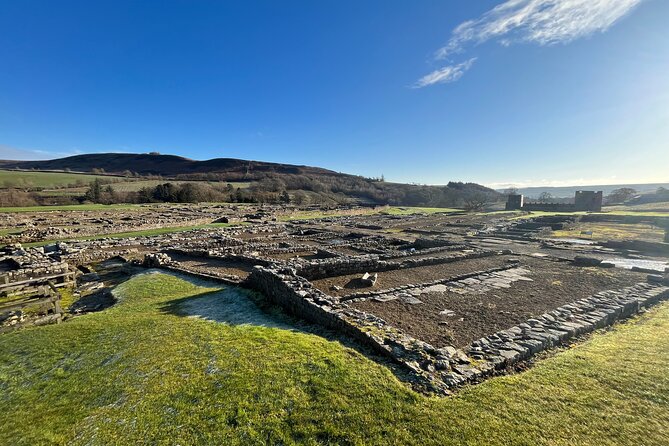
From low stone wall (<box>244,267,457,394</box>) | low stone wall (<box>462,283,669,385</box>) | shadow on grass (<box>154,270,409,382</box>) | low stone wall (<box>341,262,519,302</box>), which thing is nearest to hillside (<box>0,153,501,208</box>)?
low stone wall (<box>341,262,519,302</box>)

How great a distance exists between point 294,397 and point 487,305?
7.41 m

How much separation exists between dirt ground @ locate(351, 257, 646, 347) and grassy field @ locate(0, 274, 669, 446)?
1864 millimetres

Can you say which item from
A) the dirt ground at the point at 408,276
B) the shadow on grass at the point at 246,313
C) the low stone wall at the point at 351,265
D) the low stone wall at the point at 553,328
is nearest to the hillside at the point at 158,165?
the low stone wall at the point at 351,265

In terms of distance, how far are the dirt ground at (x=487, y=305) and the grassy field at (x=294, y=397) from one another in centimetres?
186

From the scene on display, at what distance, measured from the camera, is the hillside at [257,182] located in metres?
78.4

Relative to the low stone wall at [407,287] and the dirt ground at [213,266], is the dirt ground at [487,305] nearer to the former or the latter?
the low stone wall at [407,287]

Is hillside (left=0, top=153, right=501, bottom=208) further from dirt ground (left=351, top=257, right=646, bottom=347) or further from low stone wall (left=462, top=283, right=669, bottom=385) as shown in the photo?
low stone wall (left=462, top=283, right=669, bottom=385)

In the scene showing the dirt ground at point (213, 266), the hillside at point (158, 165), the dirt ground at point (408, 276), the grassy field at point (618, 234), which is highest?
the hillside at point (158, 165)

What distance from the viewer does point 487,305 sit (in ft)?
32.1

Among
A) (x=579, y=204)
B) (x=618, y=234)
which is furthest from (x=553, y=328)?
(x=579, y=204)

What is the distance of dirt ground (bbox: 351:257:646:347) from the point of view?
7934mm

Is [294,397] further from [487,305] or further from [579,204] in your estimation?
[579,204]

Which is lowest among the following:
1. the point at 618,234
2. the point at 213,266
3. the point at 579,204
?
the point at 213,266

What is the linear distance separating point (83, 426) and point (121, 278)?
43.4 ft
